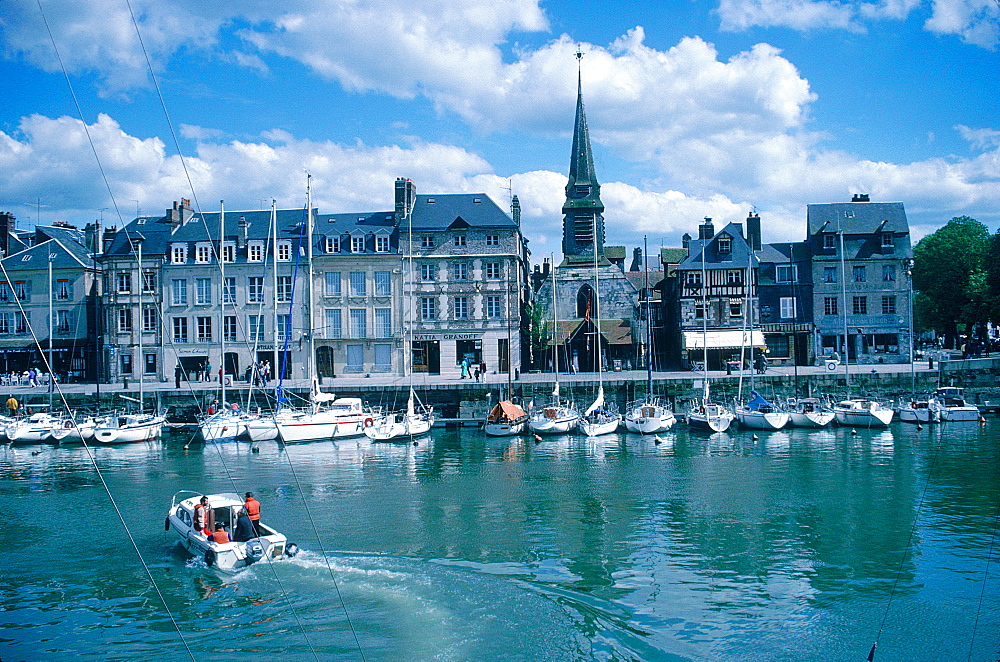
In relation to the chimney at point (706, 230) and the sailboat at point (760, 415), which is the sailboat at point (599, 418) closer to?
the sailboat at point (760, 415)

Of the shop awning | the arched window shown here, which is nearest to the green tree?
the shop awning

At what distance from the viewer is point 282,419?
1652 inches

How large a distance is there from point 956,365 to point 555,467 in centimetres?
3188

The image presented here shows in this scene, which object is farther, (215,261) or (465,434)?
(215,261)

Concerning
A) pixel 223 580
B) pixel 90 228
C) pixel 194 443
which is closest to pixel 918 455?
pixel 223 580

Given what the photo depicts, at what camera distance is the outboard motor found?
1864 centimetres

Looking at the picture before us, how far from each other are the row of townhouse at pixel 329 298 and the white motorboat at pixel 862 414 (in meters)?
21.5

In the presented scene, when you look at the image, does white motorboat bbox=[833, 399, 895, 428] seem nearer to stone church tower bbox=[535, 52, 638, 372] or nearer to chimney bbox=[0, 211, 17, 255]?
stone church tower bbox=[535, 52, 638, 372]

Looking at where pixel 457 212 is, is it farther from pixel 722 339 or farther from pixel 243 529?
pixel 243 529

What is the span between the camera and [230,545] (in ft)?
61.3

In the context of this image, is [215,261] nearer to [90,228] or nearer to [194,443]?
[90,228]

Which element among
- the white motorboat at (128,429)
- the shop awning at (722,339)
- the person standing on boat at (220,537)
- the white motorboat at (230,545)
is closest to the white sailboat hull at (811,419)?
the shop awning at (722,339)

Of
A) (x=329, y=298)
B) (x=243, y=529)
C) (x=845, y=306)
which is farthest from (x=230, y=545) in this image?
(x=845, y=306)

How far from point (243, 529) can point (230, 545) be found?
3.46 ft
